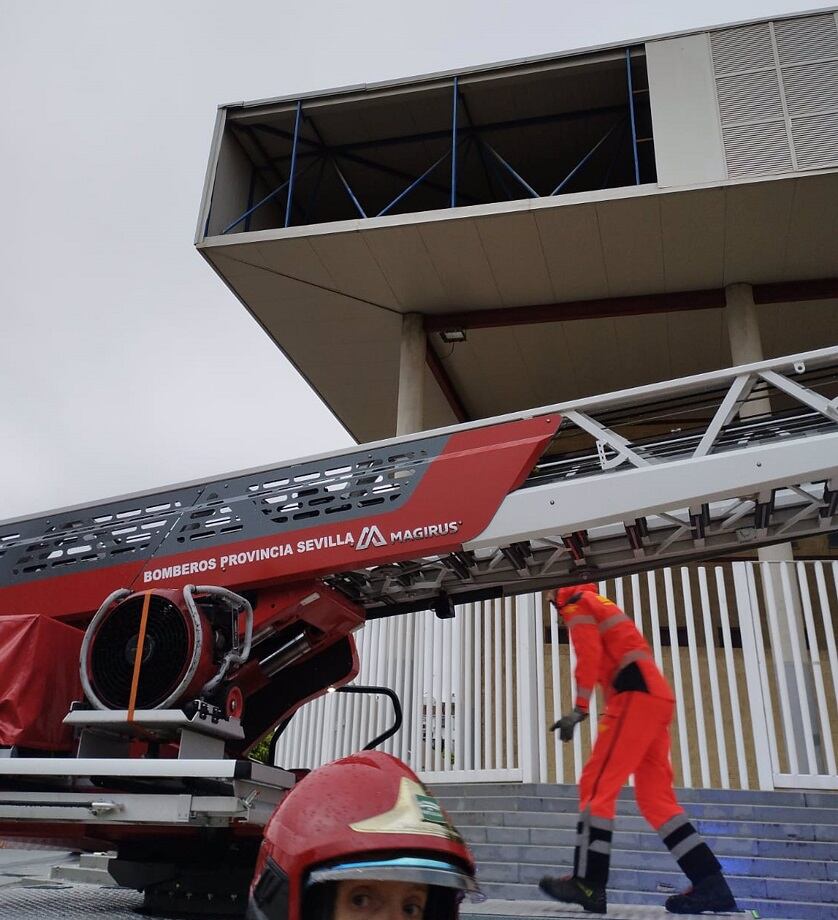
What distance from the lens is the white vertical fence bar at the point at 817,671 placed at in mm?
6906

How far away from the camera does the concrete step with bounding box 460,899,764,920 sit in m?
3.51

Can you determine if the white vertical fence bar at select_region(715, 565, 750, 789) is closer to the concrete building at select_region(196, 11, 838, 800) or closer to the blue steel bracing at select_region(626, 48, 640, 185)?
the concrete building at select_region(196, 11, 838, 800)

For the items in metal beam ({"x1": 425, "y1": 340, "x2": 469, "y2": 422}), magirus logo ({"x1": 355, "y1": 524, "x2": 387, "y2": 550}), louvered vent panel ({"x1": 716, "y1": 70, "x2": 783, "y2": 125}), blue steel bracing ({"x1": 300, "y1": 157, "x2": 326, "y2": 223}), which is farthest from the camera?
metal beam ({"x1": 425, "y1": 340, "x2": 469, "y2": 422})

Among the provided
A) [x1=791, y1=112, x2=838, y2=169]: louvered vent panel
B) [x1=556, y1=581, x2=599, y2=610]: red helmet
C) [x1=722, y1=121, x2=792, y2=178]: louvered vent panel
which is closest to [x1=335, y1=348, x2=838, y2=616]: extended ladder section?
[x1=556, y1=581, x2=599, y2=610]: red helmet

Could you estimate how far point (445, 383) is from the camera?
46.3 feet

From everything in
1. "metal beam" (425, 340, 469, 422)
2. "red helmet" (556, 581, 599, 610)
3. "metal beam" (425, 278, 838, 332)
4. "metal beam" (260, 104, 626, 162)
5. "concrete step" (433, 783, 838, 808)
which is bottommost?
"concrete step" (433, 783, 838, 808)

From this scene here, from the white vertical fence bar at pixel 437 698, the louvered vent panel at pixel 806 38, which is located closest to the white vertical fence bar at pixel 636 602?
the white vertical fence bar at pixel 437 698

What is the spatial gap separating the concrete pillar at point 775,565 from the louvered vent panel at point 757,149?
2.06m

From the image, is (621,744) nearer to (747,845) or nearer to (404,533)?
(404,533)

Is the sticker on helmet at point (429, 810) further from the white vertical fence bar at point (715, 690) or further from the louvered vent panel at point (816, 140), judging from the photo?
the louvered vent panel at point (816, 140)

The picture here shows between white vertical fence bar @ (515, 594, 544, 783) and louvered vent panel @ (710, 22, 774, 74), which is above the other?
louvered vent panel @ (710, 22, 774, 74)

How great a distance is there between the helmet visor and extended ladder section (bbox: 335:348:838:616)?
3.05 metres

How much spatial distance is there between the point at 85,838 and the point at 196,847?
30.8 inches

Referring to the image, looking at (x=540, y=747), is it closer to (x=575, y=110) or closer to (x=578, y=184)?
(x=575, y=110)
